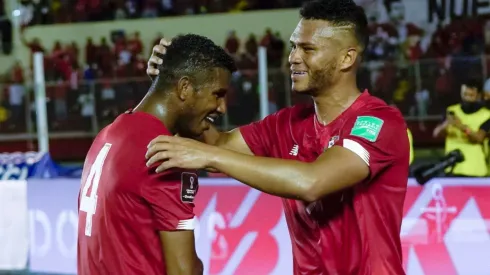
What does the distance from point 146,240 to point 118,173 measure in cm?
25

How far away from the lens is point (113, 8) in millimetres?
18766

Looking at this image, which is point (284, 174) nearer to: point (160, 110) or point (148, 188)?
point (148, 188)

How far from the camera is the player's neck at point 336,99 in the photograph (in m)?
3.25

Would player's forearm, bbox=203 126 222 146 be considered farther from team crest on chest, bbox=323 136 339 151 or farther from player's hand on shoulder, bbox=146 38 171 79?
team crest on chest, bbox=323 136 339 151

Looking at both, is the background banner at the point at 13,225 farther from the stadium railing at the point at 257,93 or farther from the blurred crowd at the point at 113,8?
the blurred crowd at the point at 113,8

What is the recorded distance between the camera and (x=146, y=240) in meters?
2.97

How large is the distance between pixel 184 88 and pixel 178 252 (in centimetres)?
59

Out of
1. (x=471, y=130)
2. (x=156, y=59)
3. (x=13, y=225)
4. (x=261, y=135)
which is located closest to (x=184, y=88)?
(x=156, y=59)

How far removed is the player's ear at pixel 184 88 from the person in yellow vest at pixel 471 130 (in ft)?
20.3

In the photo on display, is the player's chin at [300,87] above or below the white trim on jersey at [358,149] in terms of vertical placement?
above

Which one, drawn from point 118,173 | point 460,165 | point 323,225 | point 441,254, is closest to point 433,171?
point 441,254

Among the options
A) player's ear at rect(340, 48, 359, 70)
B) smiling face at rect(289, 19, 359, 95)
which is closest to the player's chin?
smiling face at rect(289, 19, 359, 95)

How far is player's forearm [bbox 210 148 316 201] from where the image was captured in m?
2.73

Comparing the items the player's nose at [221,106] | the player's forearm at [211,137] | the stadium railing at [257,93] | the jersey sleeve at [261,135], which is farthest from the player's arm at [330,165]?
the stadium railing at [257,93]
